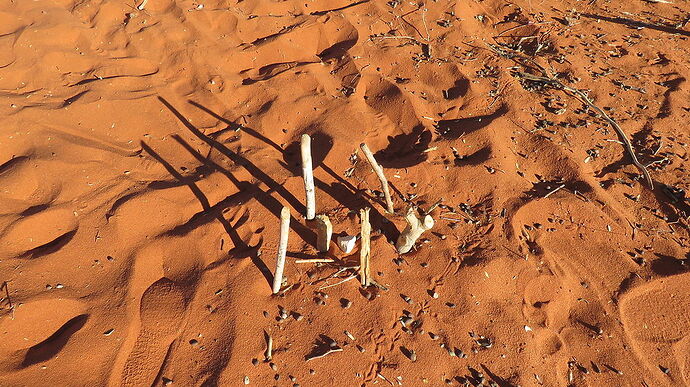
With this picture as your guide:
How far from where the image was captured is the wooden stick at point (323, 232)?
2.29 metres

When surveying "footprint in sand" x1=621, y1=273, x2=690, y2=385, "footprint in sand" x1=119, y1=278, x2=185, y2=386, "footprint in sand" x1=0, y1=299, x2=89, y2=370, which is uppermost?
"footprint in sand" x1=0, y1=299, x2=89, y2=370

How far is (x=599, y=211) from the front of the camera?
2.70m

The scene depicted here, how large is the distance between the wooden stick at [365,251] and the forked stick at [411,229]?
0.21 metres

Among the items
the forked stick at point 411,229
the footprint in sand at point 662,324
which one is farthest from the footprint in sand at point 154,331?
the footprint in sand at point 662,324

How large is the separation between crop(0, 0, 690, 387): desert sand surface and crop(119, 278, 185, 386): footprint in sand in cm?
1

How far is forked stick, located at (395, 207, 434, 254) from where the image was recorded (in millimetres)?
2186

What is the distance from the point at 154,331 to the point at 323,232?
1.07 metres

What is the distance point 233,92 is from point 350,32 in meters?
1.31

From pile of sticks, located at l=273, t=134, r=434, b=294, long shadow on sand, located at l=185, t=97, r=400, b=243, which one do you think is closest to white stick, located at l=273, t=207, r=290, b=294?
pile of sticks, located at l=273, t=134, r=434, b=294

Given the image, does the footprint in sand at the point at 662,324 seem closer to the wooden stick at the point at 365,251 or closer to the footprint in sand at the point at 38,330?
the wooden stick at the point at 365,251

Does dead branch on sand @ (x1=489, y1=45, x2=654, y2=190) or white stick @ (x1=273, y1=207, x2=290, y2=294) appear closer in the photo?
white stick @ (x1=273, y1=207, x2=290, y2=294)

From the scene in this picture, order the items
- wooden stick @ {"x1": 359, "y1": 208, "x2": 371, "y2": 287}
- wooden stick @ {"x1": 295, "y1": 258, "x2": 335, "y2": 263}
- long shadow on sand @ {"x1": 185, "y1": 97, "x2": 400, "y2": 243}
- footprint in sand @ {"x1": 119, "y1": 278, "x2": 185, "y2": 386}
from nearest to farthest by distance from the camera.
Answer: footprint in sand @ {"x1": 119, "y1": 278, "x2": 185, "y2": 386} < wooden stick @ {"x1": 359, "y1": 208, "x2": 371, "y2": 287} < wooden stick @ {"x1": 295, "y1": 258, "x2": 335, "y2": 263} < long shadow on sand @ {"x1": 185, "y1": 97, "x2": 400, "y2": 243}

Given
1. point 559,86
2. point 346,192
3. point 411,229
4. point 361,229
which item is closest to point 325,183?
point 346,192

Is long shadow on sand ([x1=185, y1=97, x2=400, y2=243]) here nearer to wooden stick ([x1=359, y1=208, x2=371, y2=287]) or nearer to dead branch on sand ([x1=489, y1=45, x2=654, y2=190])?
wooden stick ([x1=359, y1=208, x2=371, y2=287])
